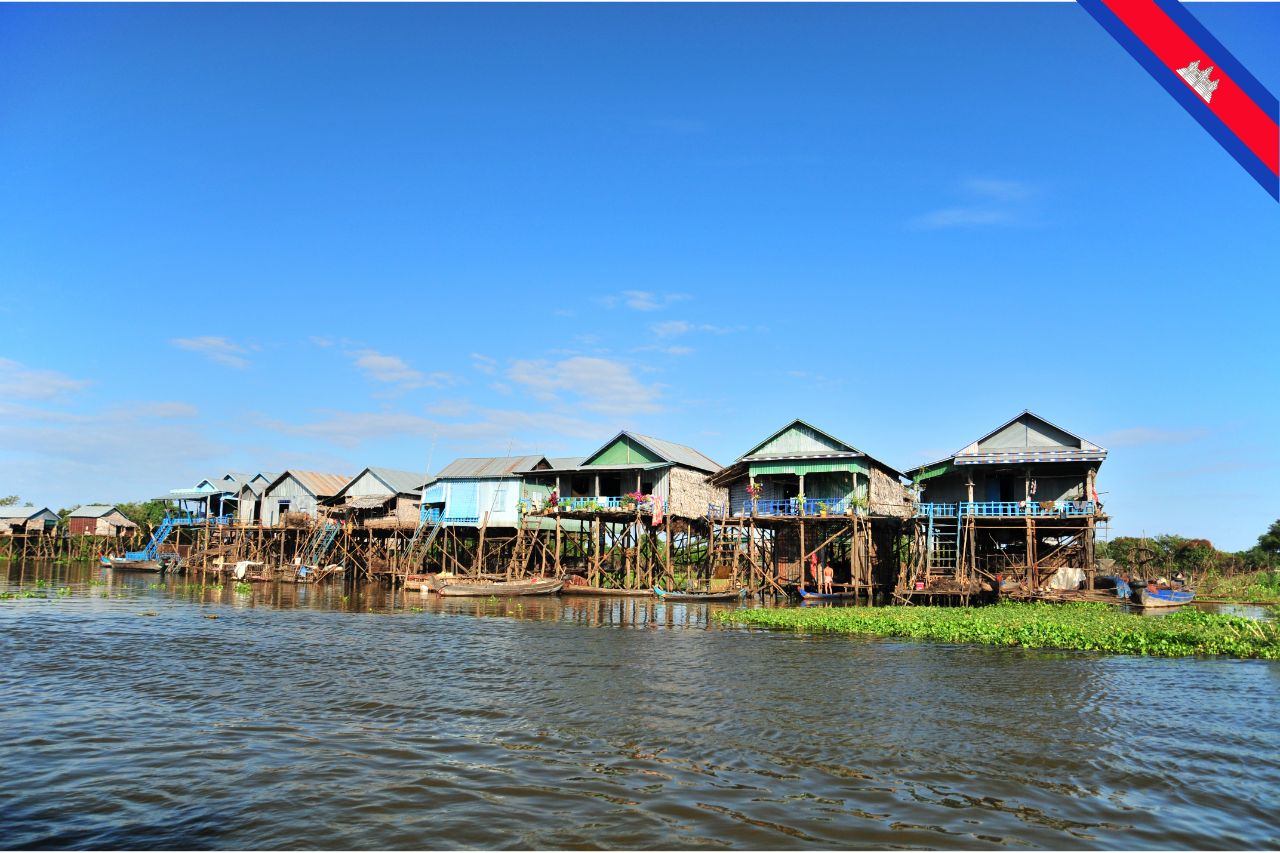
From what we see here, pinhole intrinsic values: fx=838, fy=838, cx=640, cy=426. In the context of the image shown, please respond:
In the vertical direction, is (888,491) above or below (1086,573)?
above

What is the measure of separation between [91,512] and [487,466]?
149 ft

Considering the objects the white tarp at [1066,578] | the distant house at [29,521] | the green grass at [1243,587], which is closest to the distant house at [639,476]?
the white tarp at [1066,578]

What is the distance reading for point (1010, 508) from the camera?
106ft

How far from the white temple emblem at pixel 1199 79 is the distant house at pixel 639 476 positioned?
36.1 meters

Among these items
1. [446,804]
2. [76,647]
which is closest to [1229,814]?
[446,804]

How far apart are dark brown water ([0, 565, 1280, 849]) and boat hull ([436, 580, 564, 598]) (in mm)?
16932

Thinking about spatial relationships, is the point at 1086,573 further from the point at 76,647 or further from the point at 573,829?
the point at 76,647

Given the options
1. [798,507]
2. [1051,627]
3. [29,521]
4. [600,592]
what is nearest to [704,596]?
[798,507]

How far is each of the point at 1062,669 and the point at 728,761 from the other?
928 centimetres

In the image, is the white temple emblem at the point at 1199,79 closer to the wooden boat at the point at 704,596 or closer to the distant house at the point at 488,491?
the wooden boat at the point at 704,596

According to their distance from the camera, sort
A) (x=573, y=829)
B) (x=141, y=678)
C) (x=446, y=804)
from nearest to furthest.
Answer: (x=573, y=829) < (x=446, y=804) < (x=141, y=678)

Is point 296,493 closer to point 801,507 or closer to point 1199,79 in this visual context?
point 801,507

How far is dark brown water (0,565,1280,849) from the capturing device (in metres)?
7.74

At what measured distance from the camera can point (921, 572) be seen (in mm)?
32688
